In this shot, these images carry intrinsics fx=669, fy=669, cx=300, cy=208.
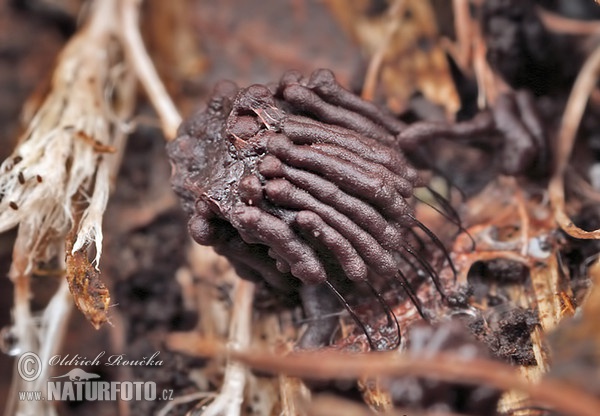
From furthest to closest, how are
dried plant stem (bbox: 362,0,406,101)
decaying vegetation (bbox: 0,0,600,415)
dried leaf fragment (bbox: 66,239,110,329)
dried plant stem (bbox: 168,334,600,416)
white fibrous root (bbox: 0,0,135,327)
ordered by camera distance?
dried plant stem (bbox: 362,0,406,101) → white fibrous root (bbox: 0,0,135,327) → dried leaf fragment (bbox: 66,239,110,329) → decaying vegetation (bbox: 0,0,600,415) → dried plant stem (bbox: 168,334,600,416)

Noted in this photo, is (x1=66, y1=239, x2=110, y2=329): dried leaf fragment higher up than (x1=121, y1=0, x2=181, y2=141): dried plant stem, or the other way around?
(x1=121, y1=0, x2=181, y2=141): dried plant stem

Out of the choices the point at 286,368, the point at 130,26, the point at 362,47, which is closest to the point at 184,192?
the point at 286,368

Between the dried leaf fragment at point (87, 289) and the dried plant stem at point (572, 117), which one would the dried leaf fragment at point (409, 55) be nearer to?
the dried plant stem at point (572, 117)

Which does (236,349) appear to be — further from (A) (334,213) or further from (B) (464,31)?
(B) (464,31)

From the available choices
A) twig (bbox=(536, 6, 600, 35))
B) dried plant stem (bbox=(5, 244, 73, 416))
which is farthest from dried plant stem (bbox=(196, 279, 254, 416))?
twig (bbox=(536, 6, 600, 35))

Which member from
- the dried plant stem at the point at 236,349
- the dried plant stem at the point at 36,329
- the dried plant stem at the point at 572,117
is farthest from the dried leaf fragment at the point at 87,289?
the dried plant stem at the point at 572,117

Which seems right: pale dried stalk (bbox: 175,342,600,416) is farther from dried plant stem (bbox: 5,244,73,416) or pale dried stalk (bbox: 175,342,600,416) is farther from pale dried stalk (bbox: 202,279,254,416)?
dried plant stem (bbox: 5,244,73,416)

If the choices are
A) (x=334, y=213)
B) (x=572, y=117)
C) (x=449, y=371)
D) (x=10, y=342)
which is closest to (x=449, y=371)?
(x=449, y=371)
